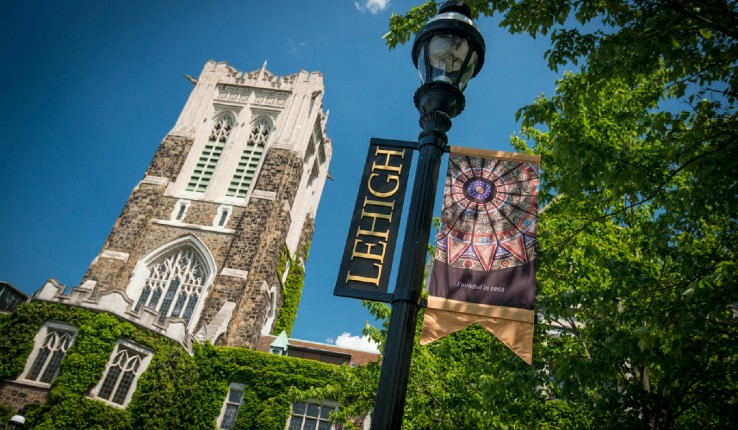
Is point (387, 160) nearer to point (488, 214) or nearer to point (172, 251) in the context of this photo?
point (488, 214)

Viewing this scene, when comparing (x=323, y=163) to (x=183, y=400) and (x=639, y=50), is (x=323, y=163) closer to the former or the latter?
(x=183, y=400)

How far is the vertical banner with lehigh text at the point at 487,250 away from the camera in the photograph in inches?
161

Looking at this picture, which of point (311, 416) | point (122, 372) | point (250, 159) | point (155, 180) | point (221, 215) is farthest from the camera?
point (250, 159)

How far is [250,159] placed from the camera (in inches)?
1318

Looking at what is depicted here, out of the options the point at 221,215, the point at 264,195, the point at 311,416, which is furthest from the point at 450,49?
the point at 221,215

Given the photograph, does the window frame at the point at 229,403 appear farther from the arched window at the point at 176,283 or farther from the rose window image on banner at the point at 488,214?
the rose window image on banner at the point at 488,214

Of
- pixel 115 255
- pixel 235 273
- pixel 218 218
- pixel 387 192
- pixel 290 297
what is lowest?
pixel 387 192

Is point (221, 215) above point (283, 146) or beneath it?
beneath

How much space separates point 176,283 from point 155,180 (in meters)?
7.16

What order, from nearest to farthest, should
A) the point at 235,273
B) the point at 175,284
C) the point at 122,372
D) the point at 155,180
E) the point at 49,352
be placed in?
the point at 49,352 → the point at 122,372 → the point at 235,273 → the point at 175,284 → the point at 155,180

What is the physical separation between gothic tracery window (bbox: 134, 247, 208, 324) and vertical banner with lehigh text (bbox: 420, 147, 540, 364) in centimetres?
2523

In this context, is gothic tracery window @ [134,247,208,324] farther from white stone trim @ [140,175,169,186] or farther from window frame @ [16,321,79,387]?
window frame @ [16,321,79,387]

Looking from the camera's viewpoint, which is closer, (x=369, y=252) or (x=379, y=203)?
(x=369, y=252)

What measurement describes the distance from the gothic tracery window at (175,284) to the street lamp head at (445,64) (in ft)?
83.7
